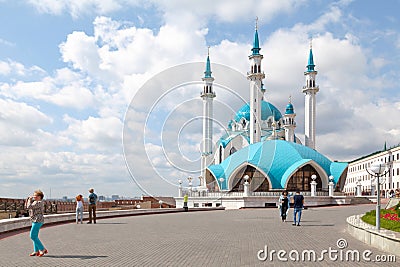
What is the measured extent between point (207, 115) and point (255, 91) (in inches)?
290

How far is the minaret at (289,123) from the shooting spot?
6241cm

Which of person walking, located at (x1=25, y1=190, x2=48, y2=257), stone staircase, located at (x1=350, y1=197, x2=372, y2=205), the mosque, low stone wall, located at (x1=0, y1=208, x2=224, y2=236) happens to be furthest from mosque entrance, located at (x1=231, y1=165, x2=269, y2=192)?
person walking, located at (x1=25, y1=190, x2=48, y2=257)

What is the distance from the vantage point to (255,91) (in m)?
57.3

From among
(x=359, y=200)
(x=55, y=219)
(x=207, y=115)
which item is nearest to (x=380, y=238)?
(x=55, y=219)

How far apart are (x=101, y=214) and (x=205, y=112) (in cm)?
4183

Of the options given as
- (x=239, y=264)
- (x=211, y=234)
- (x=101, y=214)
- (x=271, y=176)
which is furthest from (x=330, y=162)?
(x=239, y=264)

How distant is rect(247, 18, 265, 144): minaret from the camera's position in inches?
2254

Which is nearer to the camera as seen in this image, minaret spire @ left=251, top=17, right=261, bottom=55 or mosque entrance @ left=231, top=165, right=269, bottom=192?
mosque entrance @ left=231, top=165, right=269, bottom=192

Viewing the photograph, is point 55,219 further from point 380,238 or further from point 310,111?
point 310,111

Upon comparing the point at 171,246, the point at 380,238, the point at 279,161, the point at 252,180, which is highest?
the point at 279,161

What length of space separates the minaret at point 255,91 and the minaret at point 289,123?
6.23 m

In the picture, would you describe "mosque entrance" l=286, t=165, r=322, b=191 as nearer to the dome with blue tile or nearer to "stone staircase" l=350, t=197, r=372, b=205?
the dome with blue tile

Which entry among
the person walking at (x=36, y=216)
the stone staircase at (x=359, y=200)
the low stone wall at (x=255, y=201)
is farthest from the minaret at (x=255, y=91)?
the person walking at (x=36, y=216)

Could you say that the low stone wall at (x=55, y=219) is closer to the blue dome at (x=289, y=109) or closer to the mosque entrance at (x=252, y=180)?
the mosque entrance at (x=252, y=180)
